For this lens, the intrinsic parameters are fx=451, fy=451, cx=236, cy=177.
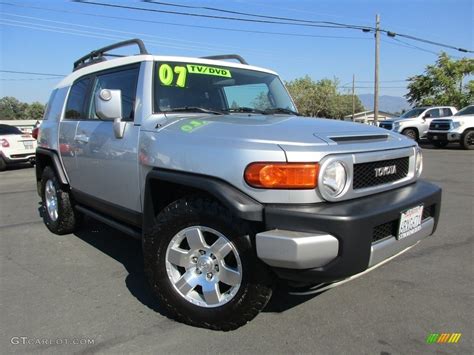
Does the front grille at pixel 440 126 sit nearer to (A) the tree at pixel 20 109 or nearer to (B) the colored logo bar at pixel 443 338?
(B) the colored logo bar at pixel 443 338

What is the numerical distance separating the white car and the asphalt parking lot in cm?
875

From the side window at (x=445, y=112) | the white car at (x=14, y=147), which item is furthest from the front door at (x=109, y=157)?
the side window at (x=445, y=112)

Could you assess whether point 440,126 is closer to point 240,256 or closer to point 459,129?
point 459,129

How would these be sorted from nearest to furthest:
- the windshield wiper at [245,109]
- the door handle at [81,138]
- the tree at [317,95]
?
the windshield wiper at [245,109]
the door handle at [81,138]
the tree at [317,95]

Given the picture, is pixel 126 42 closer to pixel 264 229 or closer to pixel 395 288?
pixel 264 229

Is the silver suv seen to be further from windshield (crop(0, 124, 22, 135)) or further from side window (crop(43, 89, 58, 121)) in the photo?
windshield (crop(0, 124, 22, 135))

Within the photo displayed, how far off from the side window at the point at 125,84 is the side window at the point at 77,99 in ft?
1.02

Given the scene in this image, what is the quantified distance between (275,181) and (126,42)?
2.53 meters

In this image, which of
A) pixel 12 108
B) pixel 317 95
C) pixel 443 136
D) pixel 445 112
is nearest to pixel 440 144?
pixel 443 136

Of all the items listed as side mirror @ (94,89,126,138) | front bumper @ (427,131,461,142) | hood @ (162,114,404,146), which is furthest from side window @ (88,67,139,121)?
front bumper @ (427,131,461,142)

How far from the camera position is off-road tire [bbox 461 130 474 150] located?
18270 mm

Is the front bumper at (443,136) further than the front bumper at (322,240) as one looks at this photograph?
Yes

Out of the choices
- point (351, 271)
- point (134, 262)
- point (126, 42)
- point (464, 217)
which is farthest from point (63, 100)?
point (464, 217)

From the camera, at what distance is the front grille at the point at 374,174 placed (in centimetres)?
292
